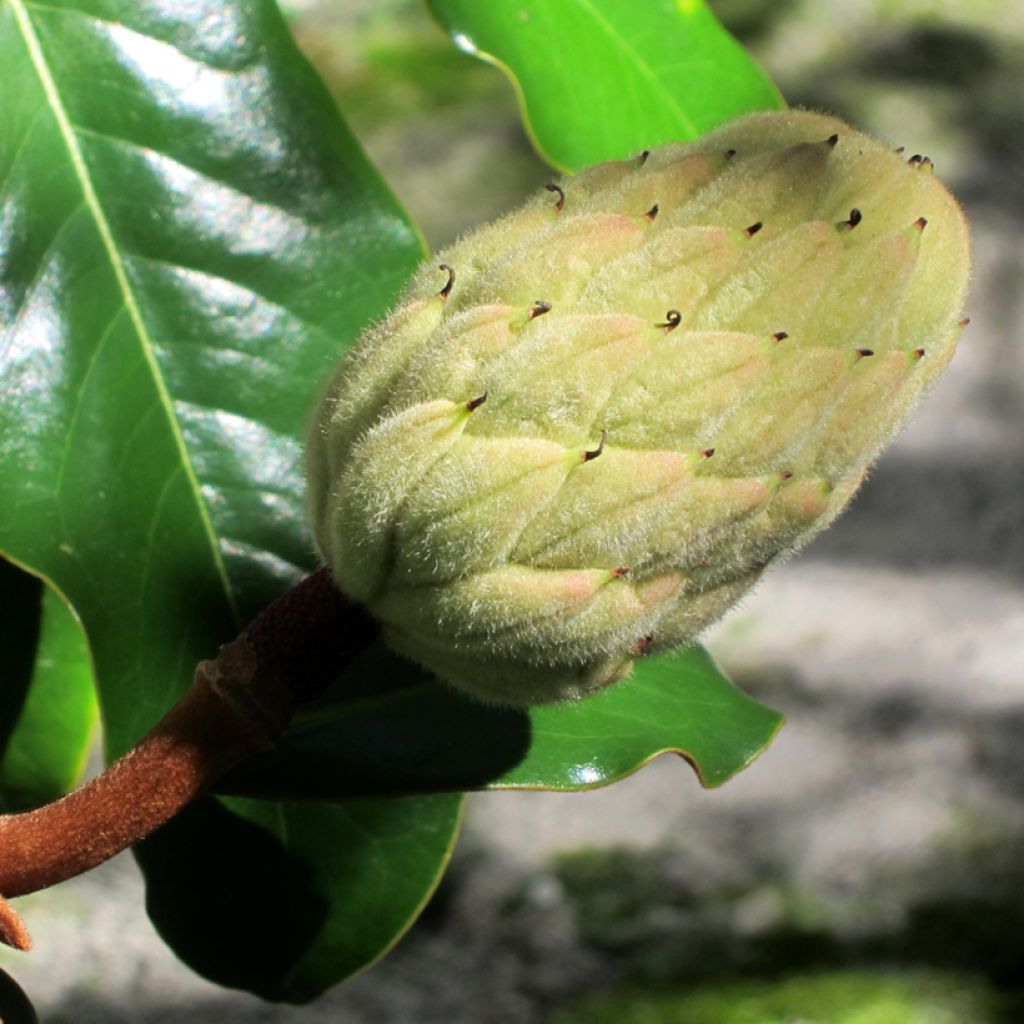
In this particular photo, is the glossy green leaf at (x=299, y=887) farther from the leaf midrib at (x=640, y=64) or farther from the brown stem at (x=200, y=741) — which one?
the leaf midrib at (x=640, y=64)

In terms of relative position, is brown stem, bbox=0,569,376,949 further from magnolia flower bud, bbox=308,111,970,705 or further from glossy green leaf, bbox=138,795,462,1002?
glossy green leaf, bbox=138,795,462,1002

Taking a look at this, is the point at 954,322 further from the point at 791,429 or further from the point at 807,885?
the point at 807,885

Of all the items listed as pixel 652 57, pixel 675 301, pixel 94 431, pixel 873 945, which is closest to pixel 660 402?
pixel 675 301

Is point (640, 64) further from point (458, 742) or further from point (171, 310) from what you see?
point (458, 742)

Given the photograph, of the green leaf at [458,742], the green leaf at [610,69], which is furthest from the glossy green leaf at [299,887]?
the green leaf at [610,69]

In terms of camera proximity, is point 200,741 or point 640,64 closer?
point 200,741

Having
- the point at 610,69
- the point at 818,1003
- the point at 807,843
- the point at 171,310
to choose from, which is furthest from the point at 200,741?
the point at 807,843
